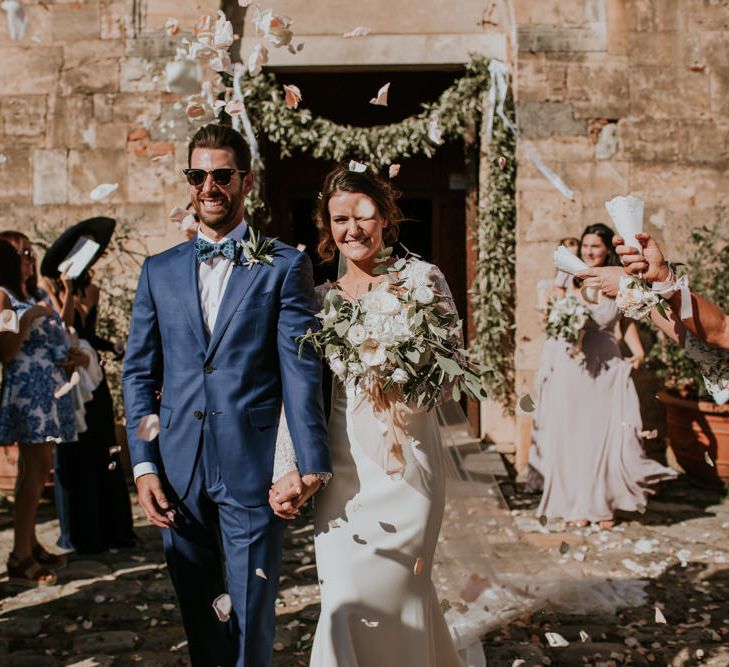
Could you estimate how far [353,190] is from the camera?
3.23 metres

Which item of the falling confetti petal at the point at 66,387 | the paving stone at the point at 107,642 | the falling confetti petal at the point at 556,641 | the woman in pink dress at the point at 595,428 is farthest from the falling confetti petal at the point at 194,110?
the woman in pink dress at the point at 595,428

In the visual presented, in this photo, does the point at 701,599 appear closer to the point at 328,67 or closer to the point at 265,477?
the point at 265,477

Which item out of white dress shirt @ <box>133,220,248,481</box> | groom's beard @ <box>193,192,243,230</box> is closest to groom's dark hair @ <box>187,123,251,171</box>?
groom's beard @ <box>193,192,243,230</box>

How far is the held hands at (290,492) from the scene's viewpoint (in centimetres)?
276

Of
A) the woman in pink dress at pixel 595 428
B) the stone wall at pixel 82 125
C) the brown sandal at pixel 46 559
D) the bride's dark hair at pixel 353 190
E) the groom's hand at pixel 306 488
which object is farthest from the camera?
the stone wall at pixel 82 125

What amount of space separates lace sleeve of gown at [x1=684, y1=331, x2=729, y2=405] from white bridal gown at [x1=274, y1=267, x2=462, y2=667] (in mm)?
993

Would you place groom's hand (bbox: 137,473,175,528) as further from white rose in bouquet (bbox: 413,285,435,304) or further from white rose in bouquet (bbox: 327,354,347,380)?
white rose in bouquet (bbox: 413,285,435,304)

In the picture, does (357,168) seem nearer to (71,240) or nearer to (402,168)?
(71,240)

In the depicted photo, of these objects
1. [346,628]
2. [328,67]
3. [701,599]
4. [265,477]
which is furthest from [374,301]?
[328,67]

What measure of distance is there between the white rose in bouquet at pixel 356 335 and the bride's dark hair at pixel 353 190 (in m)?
0.60

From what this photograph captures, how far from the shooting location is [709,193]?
784 cm

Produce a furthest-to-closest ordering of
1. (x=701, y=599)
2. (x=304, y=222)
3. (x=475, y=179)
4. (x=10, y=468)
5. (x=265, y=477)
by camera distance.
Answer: (x=304, y=222), (x=475, y=179), (x=10, y=468), (x=701, y=599), (x=265, y=477)

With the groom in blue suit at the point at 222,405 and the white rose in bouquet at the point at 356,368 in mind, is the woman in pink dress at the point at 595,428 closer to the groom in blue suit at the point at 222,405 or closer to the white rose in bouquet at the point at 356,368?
the white rose in bouquet at the point at 356,368

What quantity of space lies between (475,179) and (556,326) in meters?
2.61
